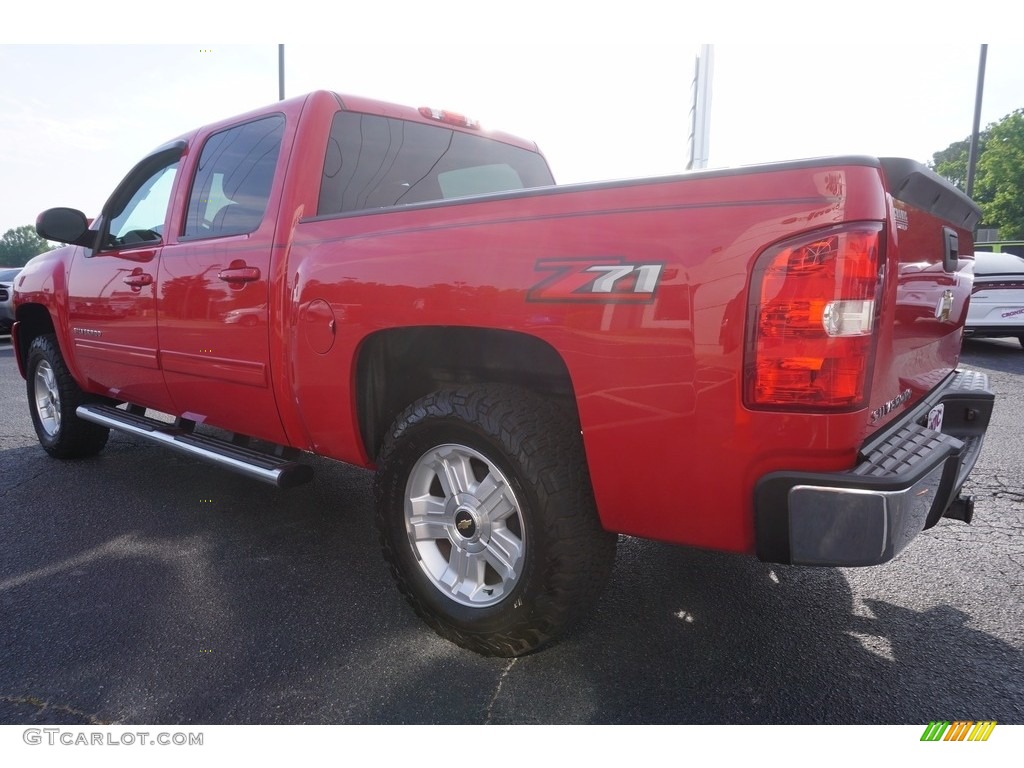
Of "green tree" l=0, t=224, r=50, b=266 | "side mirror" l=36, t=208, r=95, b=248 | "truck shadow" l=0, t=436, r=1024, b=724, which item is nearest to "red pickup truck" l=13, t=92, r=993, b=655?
"truck shadow" l=0, t=436, r=1024, b=724

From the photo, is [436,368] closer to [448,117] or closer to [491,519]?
[491,519]

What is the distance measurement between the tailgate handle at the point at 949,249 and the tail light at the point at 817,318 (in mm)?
856

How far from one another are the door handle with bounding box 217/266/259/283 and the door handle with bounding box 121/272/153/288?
732 millimetres

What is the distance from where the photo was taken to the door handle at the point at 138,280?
11.7ft

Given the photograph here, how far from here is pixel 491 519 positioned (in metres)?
2.34

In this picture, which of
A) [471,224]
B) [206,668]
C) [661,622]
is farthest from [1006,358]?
[206,668]

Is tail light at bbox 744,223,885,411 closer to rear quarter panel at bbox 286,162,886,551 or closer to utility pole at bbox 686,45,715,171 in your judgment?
rear quarter panel at bbox 286,162,886,551

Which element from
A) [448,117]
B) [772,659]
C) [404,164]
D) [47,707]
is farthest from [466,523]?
[448,117]

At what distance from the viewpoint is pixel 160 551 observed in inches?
128

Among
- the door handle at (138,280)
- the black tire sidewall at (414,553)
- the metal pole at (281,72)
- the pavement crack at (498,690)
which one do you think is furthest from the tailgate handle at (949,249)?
the metal pole at (281,72)

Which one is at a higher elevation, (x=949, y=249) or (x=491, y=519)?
(x=949, y=249)

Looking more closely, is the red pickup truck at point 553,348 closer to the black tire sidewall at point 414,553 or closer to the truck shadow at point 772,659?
the black tire sidewall at point 414,553

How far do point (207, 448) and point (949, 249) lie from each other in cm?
312

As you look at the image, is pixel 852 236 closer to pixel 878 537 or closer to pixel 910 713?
pixel 878 537
